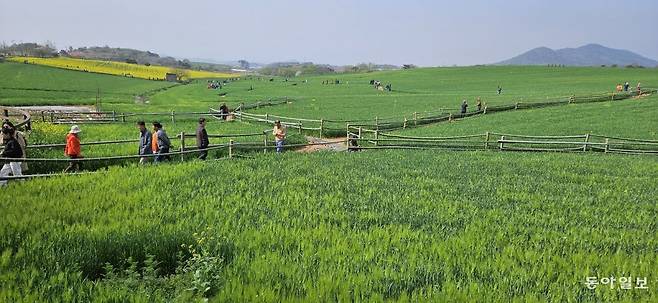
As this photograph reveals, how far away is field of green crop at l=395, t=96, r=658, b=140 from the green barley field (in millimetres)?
12563

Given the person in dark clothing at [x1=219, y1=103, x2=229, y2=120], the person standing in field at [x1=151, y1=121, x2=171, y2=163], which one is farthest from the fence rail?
the person in dark clothing at [x1=219, y1=103, x2=229, y2=120]

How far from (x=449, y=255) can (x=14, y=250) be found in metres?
6.19

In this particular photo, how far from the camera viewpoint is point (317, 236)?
798cm

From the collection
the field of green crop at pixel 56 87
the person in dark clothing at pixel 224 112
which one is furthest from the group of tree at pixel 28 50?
the person in dark clothing at pixel 224 112

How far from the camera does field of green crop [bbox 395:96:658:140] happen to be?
2961 cm

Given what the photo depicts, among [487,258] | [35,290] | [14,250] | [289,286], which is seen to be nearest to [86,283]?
[35,290]

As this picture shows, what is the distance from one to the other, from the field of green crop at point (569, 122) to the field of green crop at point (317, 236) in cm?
1638

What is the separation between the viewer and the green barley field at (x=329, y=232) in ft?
18.9

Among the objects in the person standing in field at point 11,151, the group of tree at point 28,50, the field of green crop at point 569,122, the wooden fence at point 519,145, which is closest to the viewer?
the person standing in field at point 11,151

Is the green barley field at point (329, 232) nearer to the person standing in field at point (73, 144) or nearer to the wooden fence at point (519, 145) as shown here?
the person standing in field at point (73, 144)

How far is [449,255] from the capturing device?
7.15 metres

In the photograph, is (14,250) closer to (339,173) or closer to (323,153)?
(339,173)

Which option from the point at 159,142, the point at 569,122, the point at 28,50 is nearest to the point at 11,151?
the point at 159,142

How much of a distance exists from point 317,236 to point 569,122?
1218 inches
